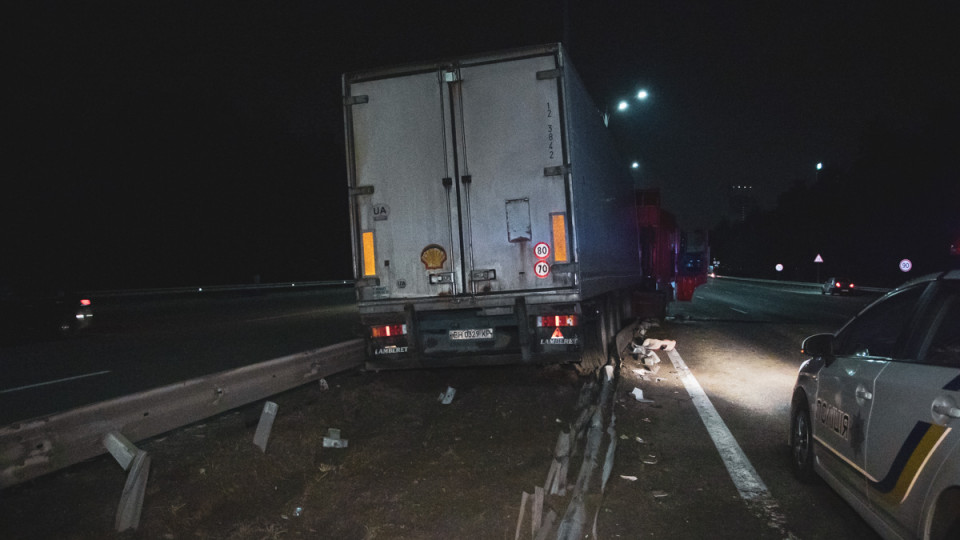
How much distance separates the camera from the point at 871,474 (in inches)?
132

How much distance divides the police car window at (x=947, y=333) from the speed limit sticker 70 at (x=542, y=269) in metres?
4.33

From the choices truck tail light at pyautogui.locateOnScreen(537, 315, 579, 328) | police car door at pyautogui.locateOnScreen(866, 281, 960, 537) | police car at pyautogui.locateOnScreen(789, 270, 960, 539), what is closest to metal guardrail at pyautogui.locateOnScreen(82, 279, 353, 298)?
truck tail light at pyautogui.locateOnScreen(537, 315, 579, 328)

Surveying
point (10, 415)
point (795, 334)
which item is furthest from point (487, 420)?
point (795, 334)

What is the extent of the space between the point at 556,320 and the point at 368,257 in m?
2.46

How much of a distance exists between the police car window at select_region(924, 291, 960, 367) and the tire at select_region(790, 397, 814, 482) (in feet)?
4.57

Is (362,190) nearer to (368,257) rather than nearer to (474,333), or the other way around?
(368,257)

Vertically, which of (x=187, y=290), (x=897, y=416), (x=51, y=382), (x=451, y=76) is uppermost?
(x=451, y=76)

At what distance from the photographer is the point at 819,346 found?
4.36 meters

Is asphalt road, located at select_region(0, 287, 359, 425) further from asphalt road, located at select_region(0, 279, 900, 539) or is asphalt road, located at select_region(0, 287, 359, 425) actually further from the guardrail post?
the guardrail post

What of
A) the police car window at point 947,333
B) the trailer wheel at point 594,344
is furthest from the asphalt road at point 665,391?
the police car window at point 947,333

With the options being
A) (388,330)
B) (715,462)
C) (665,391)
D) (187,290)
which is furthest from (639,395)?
(187,290)

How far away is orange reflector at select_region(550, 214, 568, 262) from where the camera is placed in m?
7.24

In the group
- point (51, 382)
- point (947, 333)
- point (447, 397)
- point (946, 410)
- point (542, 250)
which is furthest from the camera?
point (51, 382)

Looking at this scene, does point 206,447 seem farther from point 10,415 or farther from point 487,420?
point 10,415
